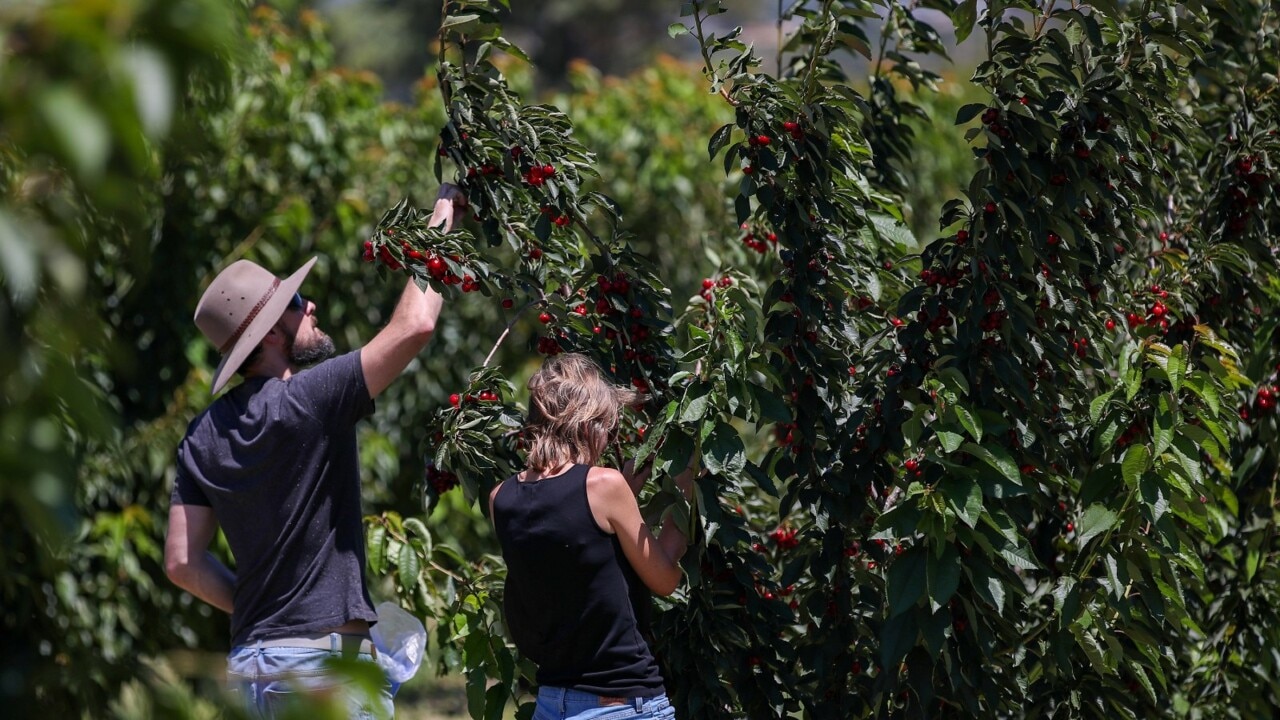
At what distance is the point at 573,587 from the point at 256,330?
34.9 inches

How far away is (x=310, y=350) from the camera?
2543 mm

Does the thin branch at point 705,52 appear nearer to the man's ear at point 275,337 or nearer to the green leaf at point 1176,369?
the green leaf at point 1176,369

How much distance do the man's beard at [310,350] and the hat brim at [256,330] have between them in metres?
0.07

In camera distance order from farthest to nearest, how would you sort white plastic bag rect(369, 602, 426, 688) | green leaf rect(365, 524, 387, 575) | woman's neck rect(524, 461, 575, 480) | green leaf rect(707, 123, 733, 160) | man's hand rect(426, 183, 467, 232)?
green leaf rect(365, 524, 387, 575) → white plastic bag rect(369, 602, 426, 688) → man's hand rect(426, 183, 467, 232) → green leaf rect(707, 123, 733, 160) → woman's neck rect(524, 461, 575, 480)

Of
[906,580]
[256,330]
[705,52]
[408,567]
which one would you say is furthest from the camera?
[408,567]

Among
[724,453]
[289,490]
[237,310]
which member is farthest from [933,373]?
[237,310]

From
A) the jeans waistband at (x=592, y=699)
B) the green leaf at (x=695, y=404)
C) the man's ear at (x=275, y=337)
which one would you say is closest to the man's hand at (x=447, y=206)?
the man's ear at (x=275, y=337)

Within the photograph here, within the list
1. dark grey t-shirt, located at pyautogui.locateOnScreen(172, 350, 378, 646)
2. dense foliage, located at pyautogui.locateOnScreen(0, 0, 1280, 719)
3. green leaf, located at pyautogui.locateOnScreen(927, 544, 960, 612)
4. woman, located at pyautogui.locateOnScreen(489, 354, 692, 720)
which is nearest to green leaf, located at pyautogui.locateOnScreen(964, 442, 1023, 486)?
dense foliage, located at pyautogui.locateOnScreen(0, 0, 1280, 719)

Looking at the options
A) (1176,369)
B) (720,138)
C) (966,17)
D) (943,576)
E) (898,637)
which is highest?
(966,17)

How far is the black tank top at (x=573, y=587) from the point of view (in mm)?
2078

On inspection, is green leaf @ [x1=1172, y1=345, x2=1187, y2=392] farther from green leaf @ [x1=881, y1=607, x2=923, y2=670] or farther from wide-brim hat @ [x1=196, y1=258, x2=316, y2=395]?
wide-brim hat @ [x1=196, y1=258, x2=316, y2=395]

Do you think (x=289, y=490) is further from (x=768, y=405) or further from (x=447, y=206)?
(x=768, y=405)

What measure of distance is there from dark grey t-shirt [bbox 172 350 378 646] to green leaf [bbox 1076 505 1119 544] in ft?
4.48

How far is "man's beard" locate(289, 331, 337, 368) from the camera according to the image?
2.52m
